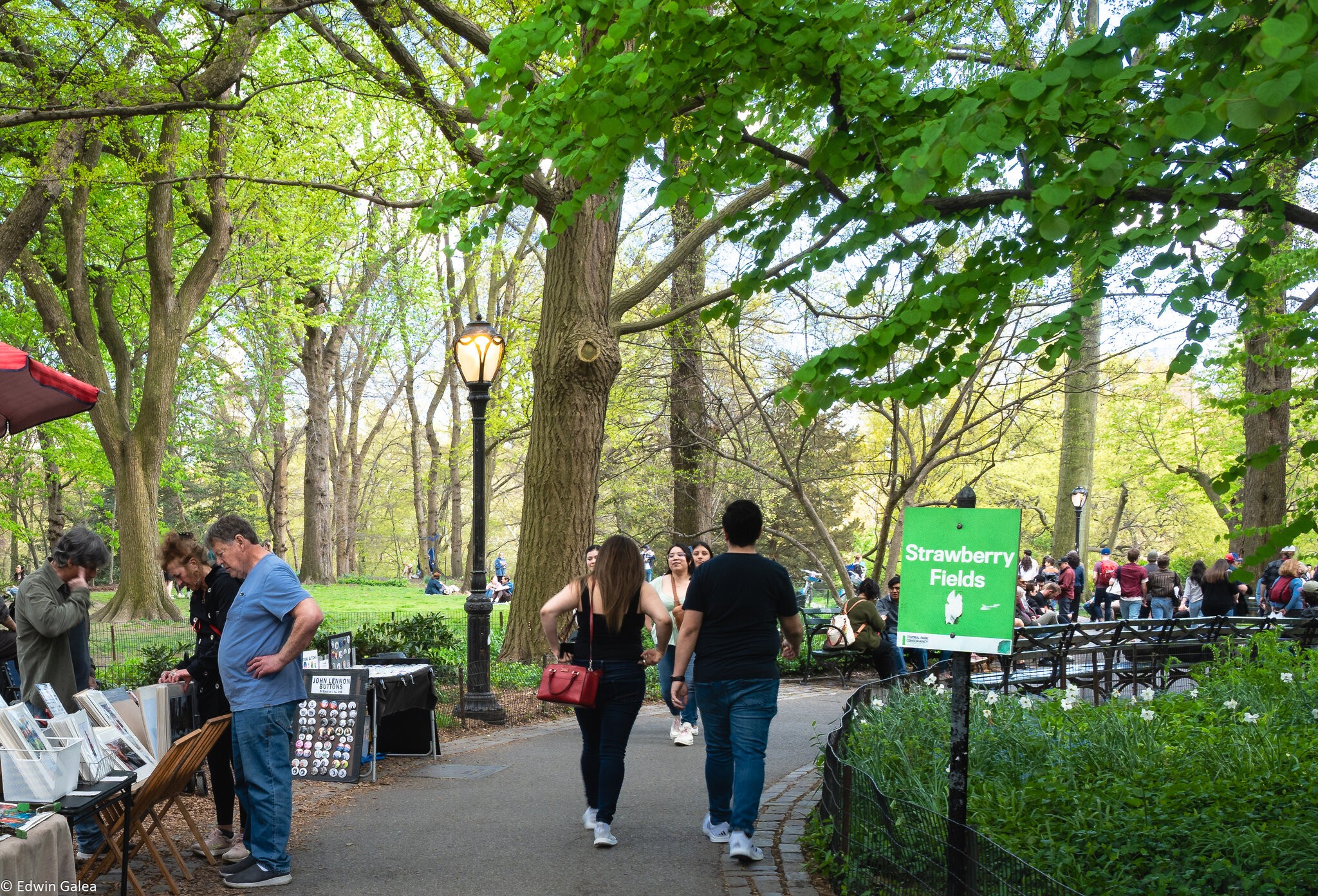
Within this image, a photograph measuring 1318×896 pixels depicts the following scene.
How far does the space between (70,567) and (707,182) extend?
423 cm

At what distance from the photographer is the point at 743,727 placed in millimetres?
6012

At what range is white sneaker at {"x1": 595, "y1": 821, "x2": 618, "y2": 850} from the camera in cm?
636

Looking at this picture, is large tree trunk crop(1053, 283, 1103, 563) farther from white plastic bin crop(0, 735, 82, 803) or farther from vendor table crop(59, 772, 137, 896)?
white plastic bin crop(0, 735, 82, 803)

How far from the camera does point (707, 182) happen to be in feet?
19.8

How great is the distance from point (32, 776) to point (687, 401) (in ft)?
50.0

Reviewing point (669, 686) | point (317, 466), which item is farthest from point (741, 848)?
point (317, 466)

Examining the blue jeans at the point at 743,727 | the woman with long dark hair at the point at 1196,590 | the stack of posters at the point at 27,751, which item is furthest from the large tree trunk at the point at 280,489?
the stack of posters at the point at 27,751

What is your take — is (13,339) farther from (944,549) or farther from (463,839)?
(944,549)

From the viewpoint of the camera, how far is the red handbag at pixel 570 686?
6.14 m

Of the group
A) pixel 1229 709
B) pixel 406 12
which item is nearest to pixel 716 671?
pixel 1229 709

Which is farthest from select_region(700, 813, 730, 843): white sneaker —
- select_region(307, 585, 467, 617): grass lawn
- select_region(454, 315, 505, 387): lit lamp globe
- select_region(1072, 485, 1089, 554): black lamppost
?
select_region(1072, 485, 1089, 554): black lamppost

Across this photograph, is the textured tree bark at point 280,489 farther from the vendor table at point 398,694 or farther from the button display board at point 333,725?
the button display board at point 333,725

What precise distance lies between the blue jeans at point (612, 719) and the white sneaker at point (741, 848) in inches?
29.3

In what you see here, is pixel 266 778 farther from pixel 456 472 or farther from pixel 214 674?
pixel 456 472
